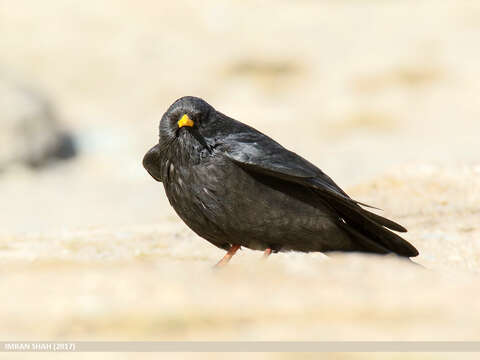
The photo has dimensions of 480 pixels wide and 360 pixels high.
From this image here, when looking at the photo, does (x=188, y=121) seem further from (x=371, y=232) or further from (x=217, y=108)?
(x=217, y=108)

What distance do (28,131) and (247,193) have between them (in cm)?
907

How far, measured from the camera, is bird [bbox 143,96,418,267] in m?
4.50

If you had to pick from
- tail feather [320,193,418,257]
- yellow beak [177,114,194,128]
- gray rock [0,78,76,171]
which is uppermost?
gray rock [0,78,76,171]

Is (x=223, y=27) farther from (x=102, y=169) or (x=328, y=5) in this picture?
(x=102, y=169)

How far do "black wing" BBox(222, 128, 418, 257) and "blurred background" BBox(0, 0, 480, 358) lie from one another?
291mm

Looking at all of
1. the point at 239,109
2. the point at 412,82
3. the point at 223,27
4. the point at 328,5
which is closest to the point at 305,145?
the point at 239,109

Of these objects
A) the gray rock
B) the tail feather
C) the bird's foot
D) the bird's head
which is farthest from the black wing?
the gray rock

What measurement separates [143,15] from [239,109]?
4.62 metres

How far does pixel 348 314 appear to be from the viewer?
10.3 ft

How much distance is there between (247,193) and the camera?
14.8 feet

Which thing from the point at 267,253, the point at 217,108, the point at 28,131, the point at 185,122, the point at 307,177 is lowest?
the point at 267,253

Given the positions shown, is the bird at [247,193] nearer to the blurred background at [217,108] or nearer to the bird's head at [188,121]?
the bird's head at [188,121]

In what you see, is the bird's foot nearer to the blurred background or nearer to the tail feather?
the blurred background

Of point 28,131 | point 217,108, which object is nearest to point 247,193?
point 28,131
